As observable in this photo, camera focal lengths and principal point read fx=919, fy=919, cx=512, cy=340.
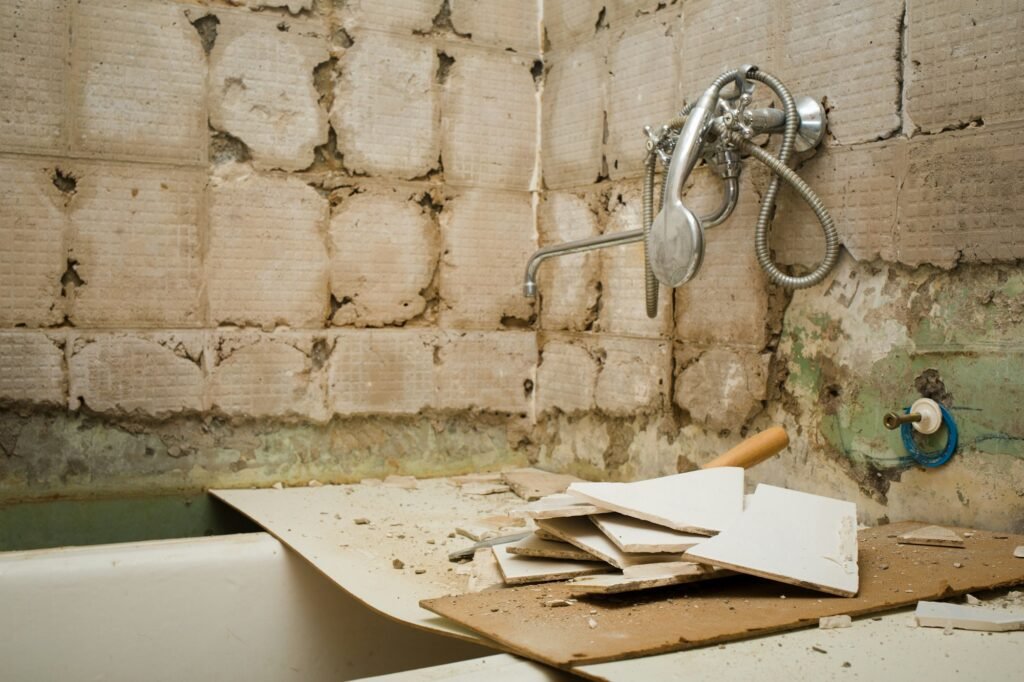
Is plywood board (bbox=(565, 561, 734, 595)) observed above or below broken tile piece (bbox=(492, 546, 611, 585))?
above

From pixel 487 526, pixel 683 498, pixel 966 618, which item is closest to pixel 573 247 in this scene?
pixel 487 526

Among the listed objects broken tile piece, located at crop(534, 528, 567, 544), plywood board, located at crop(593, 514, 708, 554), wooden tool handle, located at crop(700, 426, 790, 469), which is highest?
wooden tool handle, located at crop(700, 426, 790, 469)

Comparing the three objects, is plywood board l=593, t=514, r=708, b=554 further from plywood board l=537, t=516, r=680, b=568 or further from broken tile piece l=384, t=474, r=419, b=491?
broken tile piece l=384, t=474, r=419, b=491

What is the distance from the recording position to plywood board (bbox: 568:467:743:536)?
1283 millimetres

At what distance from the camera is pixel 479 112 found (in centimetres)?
231

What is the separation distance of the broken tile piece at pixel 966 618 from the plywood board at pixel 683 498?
0.28 m

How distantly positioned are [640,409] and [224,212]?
1.03m

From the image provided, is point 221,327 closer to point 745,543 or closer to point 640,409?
point 640,409

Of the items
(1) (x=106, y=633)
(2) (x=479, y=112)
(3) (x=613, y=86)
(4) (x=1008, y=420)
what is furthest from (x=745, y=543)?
(2) (x=479, y=112)

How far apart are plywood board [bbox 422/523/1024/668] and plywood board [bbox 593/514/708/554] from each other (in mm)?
58

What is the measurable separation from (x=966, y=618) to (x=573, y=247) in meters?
1.17

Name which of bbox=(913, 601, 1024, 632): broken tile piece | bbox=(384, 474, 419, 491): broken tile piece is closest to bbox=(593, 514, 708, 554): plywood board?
bbox=(913, 601, 1024, 632): broken tile piece

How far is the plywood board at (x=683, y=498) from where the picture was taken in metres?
1.28

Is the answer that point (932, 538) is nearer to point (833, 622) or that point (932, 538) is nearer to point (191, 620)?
point (833, 622)
